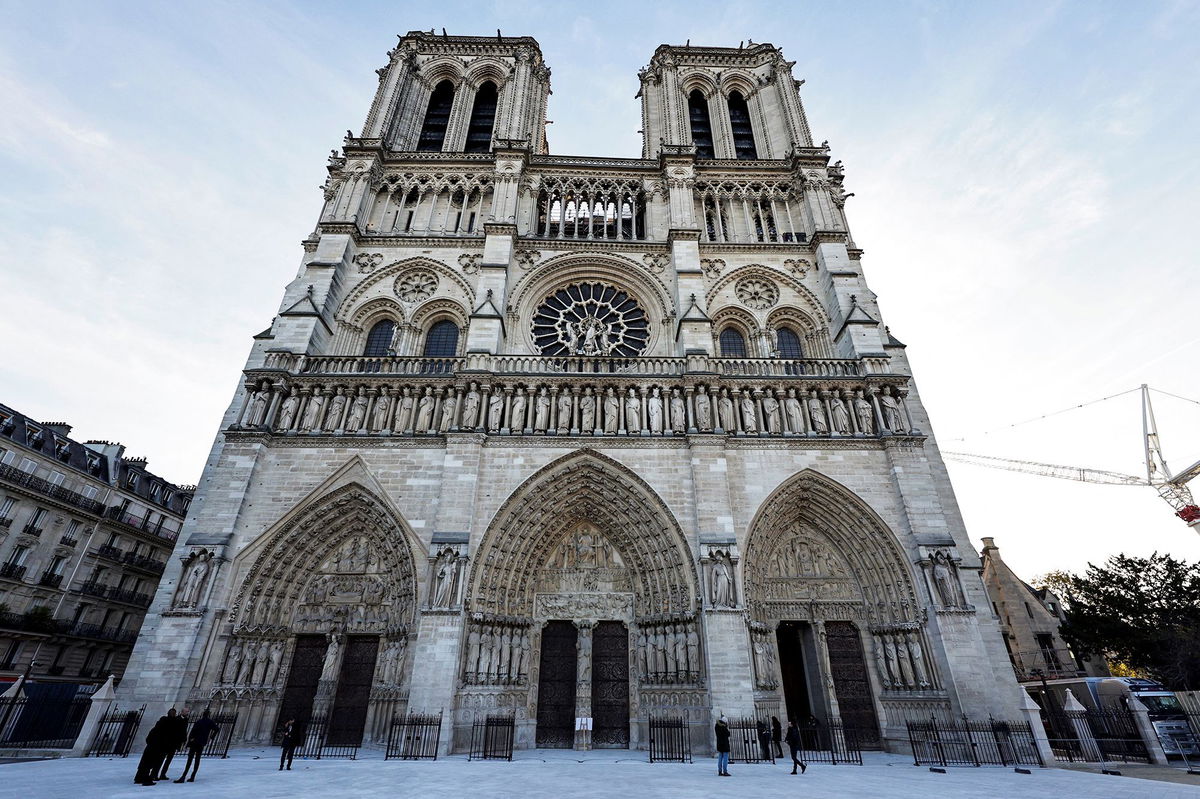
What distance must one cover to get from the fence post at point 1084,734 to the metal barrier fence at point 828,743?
383 cm

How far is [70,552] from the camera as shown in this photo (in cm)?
1852

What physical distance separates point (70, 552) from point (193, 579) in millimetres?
11760

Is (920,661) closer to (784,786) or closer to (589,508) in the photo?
(784,786)

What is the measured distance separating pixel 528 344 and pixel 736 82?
16.7 metres

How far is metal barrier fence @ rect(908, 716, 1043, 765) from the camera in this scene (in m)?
9.86

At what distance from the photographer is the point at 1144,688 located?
13.9 m

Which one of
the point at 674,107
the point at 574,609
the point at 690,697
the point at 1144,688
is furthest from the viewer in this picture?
the point at 674,107

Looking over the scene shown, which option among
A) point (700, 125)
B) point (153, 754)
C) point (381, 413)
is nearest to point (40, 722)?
point (153, 754)

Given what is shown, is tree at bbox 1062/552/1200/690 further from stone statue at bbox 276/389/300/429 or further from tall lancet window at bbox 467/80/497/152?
tall lancet window at bbox 467/80/497/152

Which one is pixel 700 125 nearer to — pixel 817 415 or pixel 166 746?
pixel 817 415

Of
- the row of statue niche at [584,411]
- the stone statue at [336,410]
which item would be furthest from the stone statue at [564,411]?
the stone statue at [336,410]

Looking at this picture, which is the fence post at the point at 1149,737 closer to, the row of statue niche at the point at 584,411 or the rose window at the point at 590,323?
the row of statue niche at the point at 584,411

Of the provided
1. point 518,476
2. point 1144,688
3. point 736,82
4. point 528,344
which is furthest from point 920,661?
→ point 736,82

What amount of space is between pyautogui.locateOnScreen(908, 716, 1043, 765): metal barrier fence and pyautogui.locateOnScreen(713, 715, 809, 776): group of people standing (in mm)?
2299
